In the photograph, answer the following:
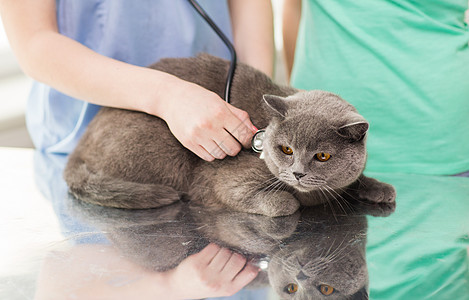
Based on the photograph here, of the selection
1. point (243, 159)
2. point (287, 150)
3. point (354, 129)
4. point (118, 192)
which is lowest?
point (118, 192)

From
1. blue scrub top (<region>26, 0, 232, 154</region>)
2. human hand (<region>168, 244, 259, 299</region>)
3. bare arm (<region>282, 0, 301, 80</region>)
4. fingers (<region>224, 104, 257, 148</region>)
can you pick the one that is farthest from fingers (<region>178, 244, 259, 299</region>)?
bare arm (<region>282, 0, 301, 80</region>)

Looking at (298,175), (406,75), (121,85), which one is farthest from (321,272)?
(406,75)

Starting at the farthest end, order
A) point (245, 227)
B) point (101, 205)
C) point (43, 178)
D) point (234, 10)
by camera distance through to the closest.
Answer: point (234, 10)
point (43, 178)
point (101, 205)
point (245, 227)

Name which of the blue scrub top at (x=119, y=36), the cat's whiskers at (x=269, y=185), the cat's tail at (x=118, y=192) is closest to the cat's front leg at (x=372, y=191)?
the cat's whiskers at (x=269, y=185)

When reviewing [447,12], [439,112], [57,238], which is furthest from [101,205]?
[447,12]

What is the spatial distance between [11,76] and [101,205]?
2012mm

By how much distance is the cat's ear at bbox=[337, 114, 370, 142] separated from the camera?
99cm

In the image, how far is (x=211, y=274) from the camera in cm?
72

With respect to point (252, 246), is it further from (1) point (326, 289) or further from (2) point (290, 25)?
(2) point (290, 25)

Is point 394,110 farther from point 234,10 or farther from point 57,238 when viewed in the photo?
point 57,238

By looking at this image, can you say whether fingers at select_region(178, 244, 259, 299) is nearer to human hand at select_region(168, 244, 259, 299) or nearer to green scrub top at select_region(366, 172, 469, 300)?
human hand at select_region(168, 244, 259, 299)

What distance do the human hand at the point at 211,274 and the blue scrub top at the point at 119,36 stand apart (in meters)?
0.89

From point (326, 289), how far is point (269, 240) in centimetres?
23

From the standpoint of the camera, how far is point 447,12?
4.89ft
